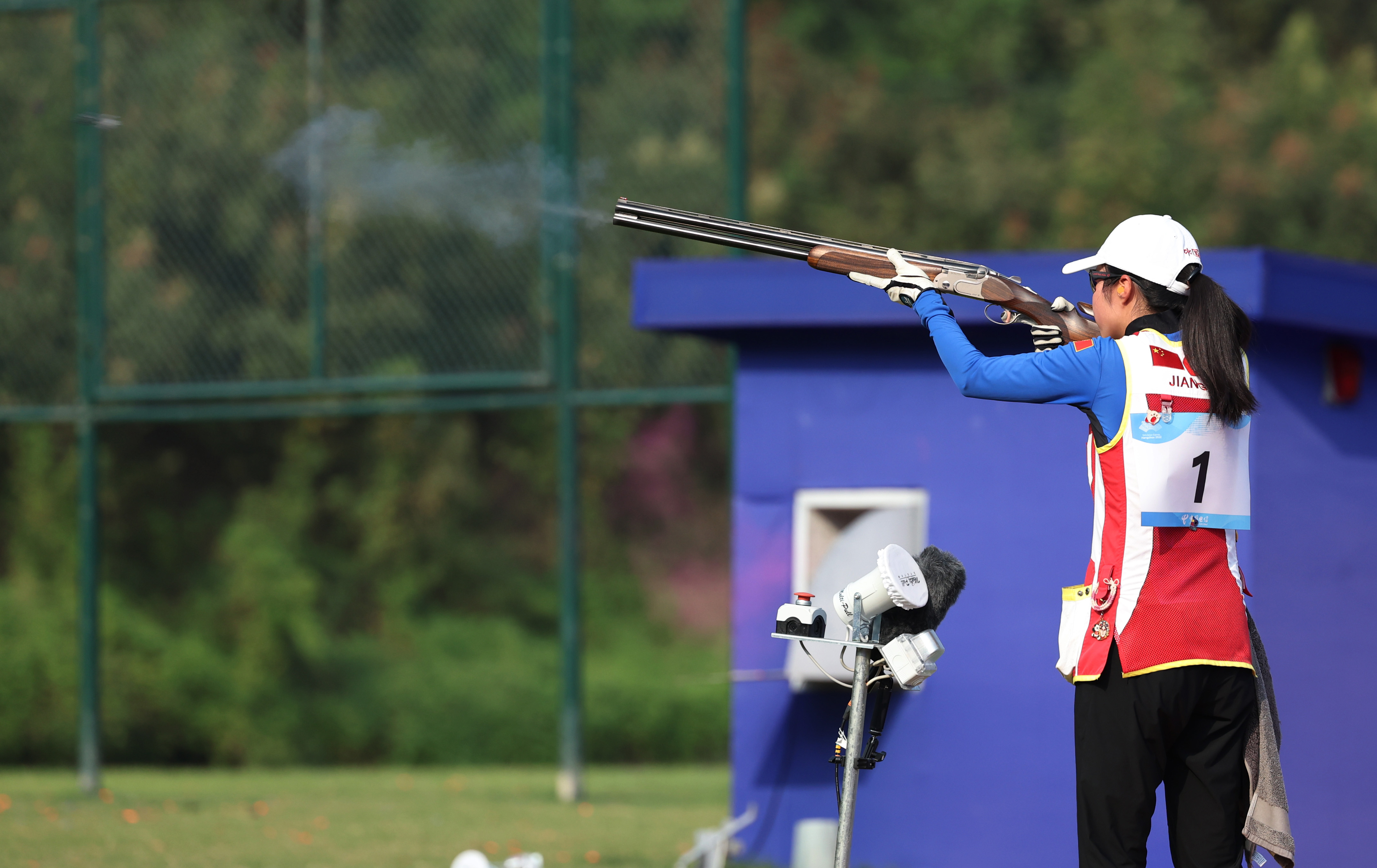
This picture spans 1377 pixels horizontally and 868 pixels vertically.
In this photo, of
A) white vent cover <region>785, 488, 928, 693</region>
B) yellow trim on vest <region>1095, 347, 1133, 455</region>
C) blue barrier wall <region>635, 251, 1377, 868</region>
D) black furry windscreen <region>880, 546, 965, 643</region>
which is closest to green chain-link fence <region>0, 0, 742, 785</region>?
blue barrier wall <region>635, 251, 1377, 868</region>

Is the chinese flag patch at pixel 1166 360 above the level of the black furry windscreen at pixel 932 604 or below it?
above

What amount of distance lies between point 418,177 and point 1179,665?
808 centimetres

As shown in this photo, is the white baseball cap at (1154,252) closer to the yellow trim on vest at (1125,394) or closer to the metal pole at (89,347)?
the yellow trim on vest at (1125,394)

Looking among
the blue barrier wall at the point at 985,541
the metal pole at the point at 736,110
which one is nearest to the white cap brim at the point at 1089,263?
the blue barrier wall at the point at 985,541

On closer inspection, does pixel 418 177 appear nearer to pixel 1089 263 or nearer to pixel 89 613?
pixel 89 613

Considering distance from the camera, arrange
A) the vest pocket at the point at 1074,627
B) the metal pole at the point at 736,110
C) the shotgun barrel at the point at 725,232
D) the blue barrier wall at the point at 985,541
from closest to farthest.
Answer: the vest pocket at the point at 1074,627 < the shotgun barrel at the point at 725,232 < the blue barrier wall at the point at 985,541 < the metal pole at the point at 736,110

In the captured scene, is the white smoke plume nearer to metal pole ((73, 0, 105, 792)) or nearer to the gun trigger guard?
metal pole ((73, 0, 105, 792))

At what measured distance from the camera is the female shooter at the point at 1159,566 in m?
4.00

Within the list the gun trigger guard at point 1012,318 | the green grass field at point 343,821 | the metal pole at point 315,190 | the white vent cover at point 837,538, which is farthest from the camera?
the metal pole at point 315,190

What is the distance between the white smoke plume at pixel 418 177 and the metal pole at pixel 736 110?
2.77 ft

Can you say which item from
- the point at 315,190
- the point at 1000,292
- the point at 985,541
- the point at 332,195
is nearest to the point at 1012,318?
the point at 1000,292

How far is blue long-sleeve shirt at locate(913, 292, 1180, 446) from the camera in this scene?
402cm

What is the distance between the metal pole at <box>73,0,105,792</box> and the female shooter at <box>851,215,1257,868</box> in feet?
24.4

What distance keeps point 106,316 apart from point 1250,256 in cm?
706
